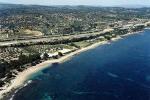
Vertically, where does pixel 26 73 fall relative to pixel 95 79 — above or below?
below

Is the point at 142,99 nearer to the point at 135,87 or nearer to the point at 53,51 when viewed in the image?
the point at 135,87

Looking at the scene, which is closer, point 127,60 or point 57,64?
point 57,64

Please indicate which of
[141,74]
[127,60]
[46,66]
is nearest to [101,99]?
[141,74]

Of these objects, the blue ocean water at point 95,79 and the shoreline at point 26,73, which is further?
the shoreline at point 26,73

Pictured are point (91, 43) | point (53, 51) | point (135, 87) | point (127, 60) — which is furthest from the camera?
point (91, 43)

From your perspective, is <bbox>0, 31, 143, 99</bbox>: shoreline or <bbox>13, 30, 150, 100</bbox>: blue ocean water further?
<bbox>0, 31, 143, 99</bbox>: shoreline

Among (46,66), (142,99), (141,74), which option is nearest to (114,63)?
(141,74)

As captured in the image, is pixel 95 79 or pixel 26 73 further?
pixel 26 73

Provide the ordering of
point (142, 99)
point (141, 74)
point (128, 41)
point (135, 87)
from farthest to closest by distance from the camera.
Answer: point (128, 41), point (141, 74), point (135, 87), point (142, 99)
